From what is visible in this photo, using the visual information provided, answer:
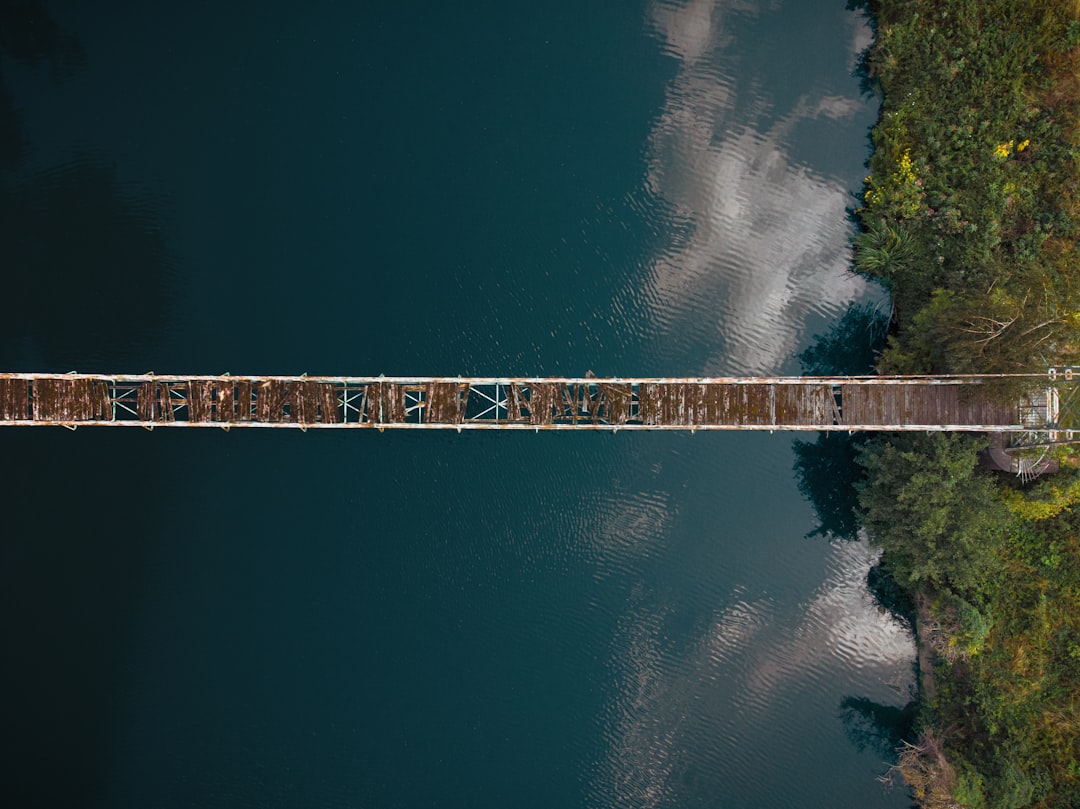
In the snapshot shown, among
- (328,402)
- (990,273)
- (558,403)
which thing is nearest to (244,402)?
(328,402)

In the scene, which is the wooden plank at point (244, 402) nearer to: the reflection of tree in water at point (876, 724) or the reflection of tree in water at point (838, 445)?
the reflection of tree in water at point (838, 445)

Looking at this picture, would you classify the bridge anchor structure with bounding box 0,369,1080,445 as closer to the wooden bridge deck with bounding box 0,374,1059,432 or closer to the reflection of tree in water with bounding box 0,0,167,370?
the wooden bridge deck with bounding box 0,374,1059,432

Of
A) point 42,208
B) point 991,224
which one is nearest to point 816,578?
point 991,224

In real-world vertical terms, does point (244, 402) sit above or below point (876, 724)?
above

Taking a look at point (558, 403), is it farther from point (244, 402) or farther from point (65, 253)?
point (65, 253)

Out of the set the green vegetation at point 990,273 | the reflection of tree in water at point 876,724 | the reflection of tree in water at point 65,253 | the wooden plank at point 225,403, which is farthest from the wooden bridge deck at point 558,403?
the reflection of tree in water at point 876,724

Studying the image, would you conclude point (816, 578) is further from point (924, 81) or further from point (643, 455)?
point (924, 81)
